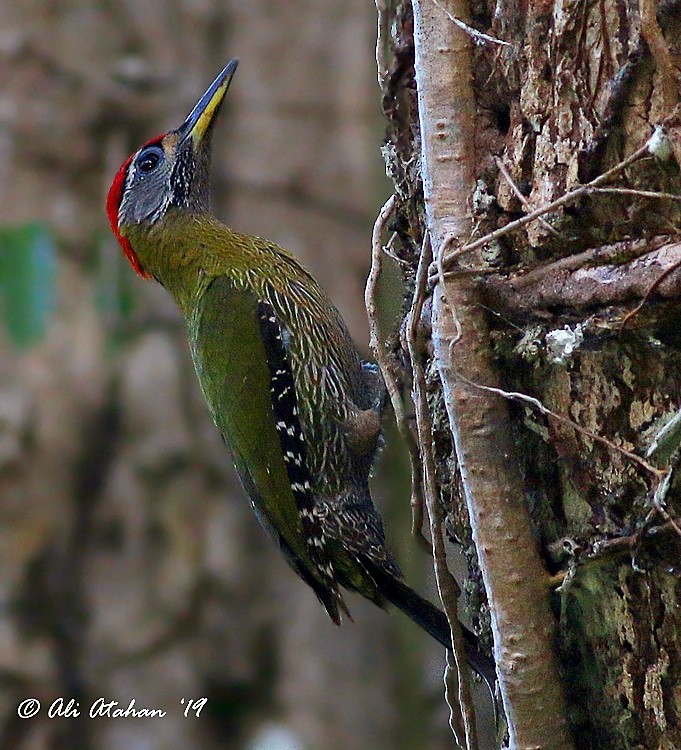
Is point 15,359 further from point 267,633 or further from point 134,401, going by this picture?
→ point 267,633

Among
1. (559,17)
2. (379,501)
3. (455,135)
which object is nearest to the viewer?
(559,17)

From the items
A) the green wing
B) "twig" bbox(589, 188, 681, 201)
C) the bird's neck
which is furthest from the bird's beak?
"twig" bbox(589, 188, 681, 201)

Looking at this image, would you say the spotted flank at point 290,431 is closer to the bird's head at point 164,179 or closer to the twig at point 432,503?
the bird's head at point 164,179

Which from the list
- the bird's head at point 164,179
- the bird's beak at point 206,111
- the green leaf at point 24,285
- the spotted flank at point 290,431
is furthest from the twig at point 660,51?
the green leaf at point 24,285

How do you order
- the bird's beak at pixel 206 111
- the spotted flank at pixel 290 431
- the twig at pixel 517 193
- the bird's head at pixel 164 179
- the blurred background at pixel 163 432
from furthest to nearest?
1. the blurred background at pixel 163 432
2. the bird's head at pixel 164 179
3. the bird's beak at pixel 206 111
4. the spotted flank at pixel 290 431
5. the twig at pixel 517 193

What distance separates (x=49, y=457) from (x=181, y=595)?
30.7 inches

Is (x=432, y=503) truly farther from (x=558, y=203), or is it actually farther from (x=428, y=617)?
(x=428, y=617)

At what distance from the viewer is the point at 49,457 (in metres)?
4.25

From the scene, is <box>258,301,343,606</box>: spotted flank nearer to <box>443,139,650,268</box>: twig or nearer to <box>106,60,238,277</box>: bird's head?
<box>106,60,238,277</box>: bird's head

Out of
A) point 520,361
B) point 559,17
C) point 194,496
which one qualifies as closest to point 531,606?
point 520,361

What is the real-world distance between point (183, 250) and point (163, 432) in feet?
4.90

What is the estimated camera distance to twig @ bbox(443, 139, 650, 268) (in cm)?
136

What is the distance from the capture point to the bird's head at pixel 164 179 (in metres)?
3.08

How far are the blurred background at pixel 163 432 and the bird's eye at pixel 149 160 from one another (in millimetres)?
1060
